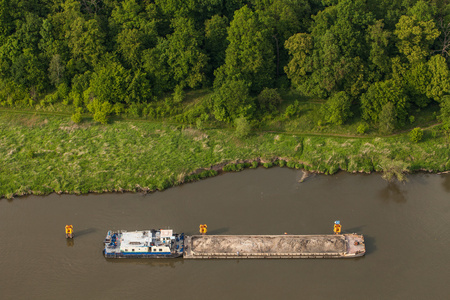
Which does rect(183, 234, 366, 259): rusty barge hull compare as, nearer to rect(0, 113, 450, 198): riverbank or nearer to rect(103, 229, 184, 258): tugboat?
rect(103, 229, 184, 258): tugboat

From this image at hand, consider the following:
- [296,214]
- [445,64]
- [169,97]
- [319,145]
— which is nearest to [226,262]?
[296,214]

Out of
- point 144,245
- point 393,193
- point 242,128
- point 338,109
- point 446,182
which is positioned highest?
point 338,109

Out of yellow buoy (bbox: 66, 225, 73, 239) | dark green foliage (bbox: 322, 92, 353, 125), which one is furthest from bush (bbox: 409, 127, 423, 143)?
yellow buoy (bbox: 66, 225, 73, 239)

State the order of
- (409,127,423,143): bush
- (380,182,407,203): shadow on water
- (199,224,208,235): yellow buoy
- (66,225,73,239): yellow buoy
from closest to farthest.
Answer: (66,225,73,239): yellow buoy, (199,224,208,235): yellow buoy, (380,182,407,203): shadow on water, (409,127,423,143): bush

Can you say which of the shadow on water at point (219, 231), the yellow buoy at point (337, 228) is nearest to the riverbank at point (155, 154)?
the shadow on water at point (219, 231)

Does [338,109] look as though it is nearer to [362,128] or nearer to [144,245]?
[362,128]

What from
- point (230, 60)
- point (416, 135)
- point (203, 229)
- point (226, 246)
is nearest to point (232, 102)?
point (230, 60)

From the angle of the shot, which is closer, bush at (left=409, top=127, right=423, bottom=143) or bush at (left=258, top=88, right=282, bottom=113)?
bush at (left=409, top=127, right=423, bottom=143)
